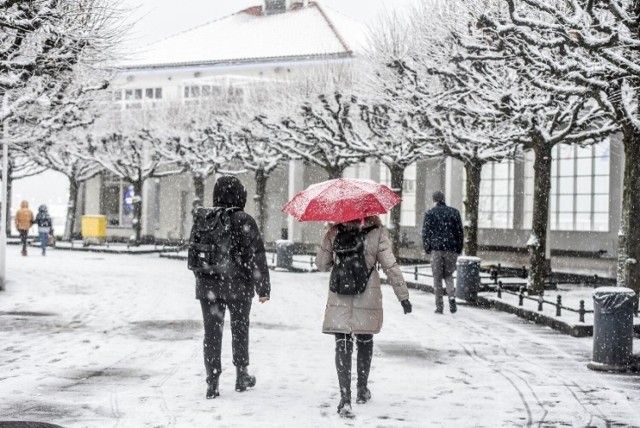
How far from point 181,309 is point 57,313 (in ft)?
6.74

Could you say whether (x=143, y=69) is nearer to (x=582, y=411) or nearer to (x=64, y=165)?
(x=64, y=165)

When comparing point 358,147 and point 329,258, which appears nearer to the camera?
point 329,258

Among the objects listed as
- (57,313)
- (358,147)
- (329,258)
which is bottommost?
(57,313)

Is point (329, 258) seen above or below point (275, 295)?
above

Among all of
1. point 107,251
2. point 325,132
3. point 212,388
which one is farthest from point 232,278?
point 107,251

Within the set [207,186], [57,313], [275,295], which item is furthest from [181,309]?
[207,186]

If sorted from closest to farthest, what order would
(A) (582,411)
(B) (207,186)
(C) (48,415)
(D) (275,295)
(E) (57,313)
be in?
(C) (48,415) → (A) (582,411) → (E) (57,313) → (D) (275,295) → (B) (207,186)

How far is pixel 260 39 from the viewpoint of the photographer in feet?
159

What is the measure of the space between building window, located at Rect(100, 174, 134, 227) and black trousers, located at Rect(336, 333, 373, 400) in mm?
42534

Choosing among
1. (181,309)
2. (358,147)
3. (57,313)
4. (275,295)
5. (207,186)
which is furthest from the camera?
(207,186)

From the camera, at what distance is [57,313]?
46.6 feet

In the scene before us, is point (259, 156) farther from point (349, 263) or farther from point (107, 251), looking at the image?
point (349, 263)

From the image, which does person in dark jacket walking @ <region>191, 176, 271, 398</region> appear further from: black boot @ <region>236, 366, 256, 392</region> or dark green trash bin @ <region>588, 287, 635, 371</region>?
dark green trash bin @ <region>588, 287, 635, 371</region>

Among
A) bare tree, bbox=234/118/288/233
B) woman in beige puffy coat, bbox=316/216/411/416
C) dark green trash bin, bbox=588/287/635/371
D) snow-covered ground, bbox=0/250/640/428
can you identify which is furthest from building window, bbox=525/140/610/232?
woman in beige puffy coat, bbox=316/216/411/416
